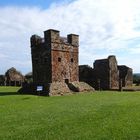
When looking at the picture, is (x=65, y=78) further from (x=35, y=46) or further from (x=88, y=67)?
(x=88, y=67)

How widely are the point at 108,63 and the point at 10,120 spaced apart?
31.0 metres

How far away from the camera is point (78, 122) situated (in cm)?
1417

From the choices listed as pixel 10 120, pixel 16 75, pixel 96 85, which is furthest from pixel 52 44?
pixel 16 75

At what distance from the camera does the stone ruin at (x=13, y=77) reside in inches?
2249

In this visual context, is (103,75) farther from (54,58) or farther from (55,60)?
(54,58)

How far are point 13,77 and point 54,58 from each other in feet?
83.4

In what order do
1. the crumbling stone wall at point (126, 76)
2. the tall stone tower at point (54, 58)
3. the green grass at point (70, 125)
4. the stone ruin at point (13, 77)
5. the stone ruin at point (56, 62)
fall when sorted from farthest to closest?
the stone ruin at point (13, 77)
the crumbling stone wall at point (126, 76)
the tall stone tower at point (54, 58)
the stone ruin at point (56, 62)
the green grass at point (70, 125)

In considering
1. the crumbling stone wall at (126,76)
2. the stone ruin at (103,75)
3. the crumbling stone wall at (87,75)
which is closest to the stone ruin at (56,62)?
the stone ruin at (103,75)

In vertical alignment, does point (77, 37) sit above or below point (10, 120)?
above

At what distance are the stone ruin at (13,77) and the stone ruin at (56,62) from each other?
20.5m

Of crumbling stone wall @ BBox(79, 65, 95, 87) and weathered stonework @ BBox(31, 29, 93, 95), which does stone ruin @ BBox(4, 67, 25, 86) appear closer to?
crumbling stone wall @ BBox(79, 65, 95, 87)

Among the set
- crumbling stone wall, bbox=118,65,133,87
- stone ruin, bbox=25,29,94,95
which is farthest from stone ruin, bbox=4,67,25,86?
stone ruin, bbox=25,29,94,95

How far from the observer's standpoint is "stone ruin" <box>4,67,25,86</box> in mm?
57131

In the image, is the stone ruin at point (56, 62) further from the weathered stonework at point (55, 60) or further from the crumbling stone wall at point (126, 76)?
the crumbling stone wall at point (126, 76)
